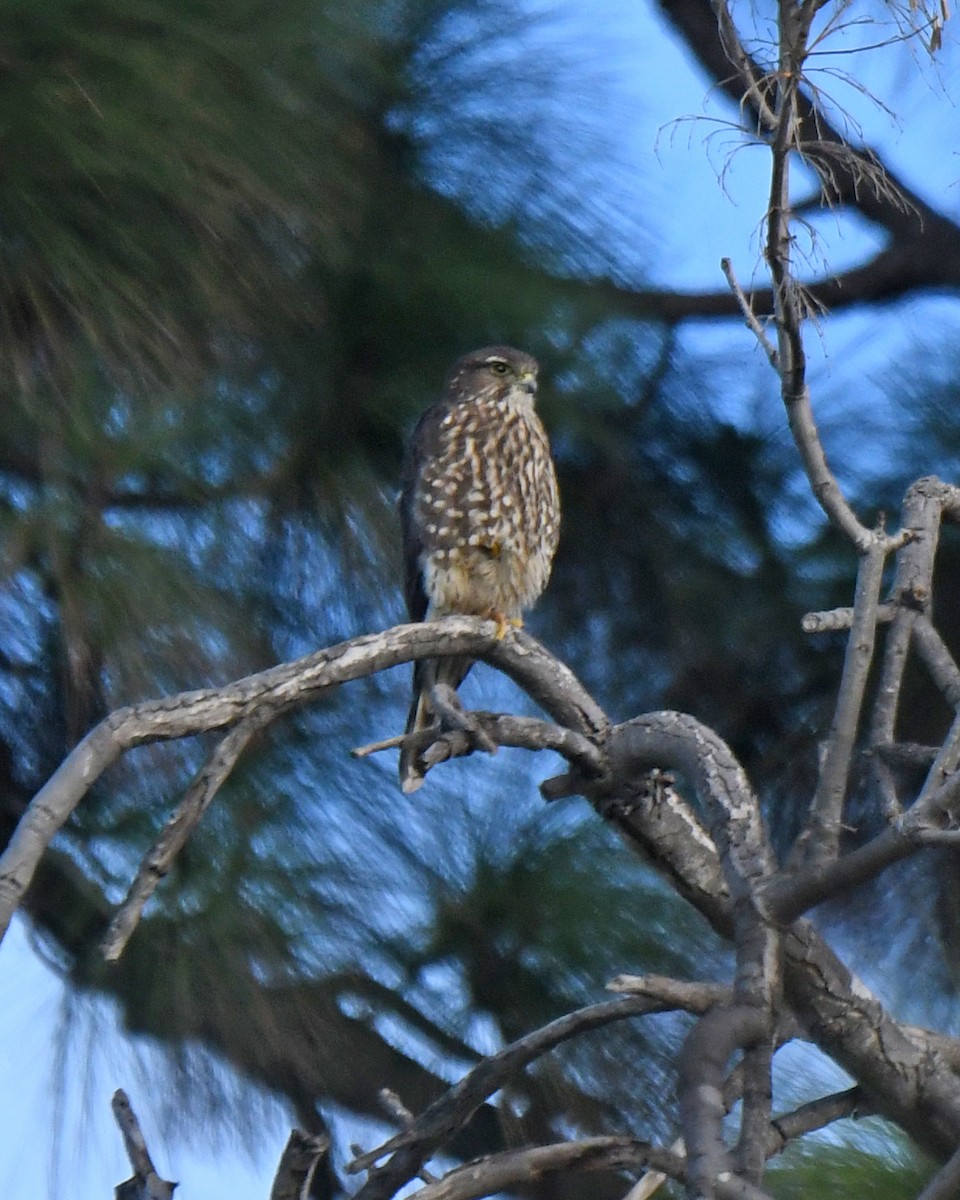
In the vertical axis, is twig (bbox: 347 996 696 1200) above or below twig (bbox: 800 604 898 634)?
below

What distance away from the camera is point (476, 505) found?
2545 mm

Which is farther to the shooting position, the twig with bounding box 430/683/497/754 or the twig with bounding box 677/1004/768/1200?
the twig with bounding box 430/683/497/754

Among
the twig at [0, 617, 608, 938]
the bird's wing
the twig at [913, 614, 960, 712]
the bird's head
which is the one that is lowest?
the twig at [913, 614, 960, 712]

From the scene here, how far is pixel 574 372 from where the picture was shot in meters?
2.26

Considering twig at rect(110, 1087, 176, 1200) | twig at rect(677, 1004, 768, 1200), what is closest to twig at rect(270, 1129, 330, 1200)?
twig at rect(110, 1087, 176, 1200)

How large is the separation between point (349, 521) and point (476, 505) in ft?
1.44

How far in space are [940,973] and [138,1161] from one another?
1.01 metres

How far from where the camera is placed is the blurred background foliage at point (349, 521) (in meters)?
1.91

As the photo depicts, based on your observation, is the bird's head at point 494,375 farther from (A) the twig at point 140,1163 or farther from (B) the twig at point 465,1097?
(A) the twig at point 140,1163

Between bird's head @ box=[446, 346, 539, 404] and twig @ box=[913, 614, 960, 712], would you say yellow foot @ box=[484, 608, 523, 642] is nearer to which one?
bird's head @ box=[446, 346, 539, 404]

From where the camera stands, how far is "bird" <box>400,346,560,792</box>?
220cm

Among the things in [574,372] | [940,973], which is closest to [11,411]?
[574,372]

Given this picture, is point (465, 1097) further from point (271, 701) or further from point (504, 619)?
point (504, 619)

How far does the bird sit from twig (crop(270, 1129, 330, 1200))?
647 millimetres
